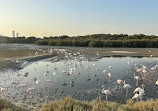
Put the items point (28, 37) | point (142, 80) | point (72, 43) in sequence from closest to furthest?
point (142, 80), point (72, 43), point (28, 37)

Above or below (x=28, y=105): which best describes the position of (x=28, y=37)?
above

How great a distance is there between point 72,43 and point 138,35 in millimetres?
33569

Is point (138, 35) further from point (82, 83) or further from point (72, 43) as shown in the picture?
point (82, 83)

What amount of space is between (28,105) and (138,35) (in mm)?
76413

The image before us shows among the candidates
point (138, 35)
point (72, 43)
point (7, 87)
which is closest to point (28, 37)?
point (72, 43)

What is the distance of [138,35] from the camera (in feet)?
253

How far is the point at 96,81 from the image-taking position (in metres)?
12.9

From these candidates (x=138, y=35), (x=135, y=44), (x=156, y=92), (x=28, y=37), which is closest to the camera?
(x=156, y=92)

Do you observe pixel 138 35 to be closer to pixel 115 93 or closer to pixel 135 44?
pixel 135 44

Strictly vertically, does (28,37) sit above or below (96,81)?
above

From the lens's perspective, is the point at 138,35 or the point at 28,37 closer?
the point at 138,35

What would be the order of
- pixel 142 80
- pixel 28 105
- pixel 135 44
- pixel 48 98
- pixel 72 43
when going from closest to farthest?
pixel 28 105, pixel 48 98, pixel 142 80, pixel 135 44, pixel 72 43

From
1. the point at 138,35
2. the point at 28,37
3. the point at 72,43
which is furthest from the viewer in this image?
the point at 28,37

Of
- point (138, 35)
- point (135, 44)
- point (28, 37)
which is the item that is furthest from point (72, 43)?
point (28, 37)
